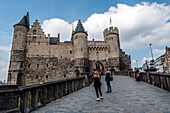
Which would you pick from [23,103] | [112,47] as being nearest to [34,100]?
[23,103]

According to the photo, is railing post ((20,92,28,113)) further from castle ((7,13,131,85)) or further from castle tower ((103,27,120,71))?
castle tower ((103,27,120,71))

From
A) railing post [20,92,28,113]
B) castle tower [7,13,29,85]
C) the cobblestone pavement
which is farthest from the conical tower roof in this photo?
railing post [20,92,28,113]

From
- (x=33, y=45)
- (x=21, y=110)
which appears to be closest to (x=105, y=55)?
(x=33, y=45)

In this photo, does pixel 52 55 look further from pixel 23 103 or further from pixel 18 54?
pixel 23 103

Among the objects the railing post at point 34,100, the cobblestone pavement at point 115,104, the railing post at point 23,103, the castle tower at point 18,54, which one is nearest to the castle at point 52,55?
the castle tower at point 18,54

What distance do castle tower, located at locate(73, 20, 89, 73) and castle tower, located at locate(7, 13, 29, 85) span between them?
1286 centimetres

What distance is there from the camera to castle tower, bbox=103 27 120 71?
1060 inches

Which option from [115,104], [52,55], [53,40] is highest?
[53,40]

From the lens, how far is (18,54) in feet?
74.8

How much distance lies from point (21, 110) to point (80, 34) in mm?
24263

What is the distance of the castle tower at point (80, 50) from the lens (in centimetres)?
2458

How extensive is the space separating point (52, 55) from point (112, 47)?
17.3 meters

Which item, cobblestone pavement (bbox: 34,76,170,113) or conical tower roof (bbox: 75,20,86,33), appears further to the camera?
conical tower roof (bbox: 75,20,86,33)

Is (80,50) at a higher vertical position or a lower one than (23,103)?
higher
